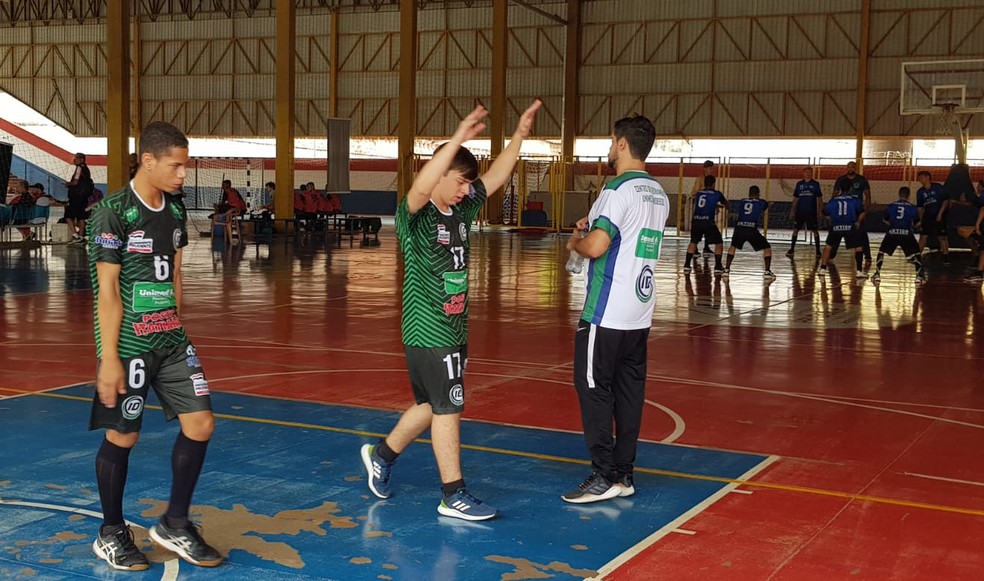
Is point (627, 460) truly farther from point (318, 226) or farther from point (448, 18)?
point (448, 18)

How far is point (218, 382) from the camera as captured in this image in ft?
31.6

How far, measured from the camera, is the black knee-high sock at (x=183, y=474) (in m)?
4.98

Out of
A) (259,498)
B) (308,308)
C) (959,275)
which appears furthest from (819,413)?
(959,275)

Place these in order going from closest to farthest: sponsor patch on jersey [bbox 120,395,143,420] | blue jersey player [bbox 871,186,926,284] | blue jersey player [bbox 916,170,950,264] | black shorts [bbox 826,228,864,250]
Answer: sponsor patch on jersey [bbox 120,395,143,420] < blue jersey player [bbox 871,186,926,284] < black shorts [bbox 826,228,864,250] < blue jersey player [bbox 916,170,950,264]

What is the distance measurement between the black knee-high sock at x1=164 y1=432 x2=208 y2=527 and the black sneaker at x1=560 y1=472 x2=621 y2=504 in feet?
6.90

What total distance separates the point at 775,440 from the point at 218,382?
476cm

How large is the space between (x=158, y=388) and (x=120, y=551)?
2.40 feet

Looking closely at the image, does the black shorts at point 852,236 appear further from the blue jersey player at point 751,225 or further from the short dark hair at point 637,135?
the short dark hair at point 637,135

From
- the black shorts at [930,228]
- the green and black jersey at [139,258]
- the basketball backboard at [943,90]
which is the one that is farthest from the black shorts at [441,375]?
the basketball backboard at [943,90]

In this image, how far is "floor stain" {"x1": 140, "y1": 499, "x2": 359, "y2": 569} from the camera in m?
5.15

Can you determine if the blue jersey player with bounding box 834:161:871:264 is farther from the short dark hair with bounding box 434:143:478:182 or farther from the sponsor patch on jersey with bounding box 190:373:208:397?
the sponsor patch on jersey with bounding box 190:373:208:397

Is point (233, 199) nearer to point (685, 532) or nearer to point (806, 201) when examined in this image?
point (806, 201)

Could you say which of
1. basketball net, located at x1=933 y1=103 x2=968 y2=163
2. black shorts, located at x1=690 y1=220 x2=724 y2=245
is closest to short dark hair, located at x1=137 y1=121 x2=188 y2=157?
black shorts, located at x1=690 y1=220 x2=724 y2=245

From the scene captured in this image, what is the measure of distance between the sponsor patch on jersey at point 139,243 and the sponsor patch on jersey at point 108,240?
57 mm
